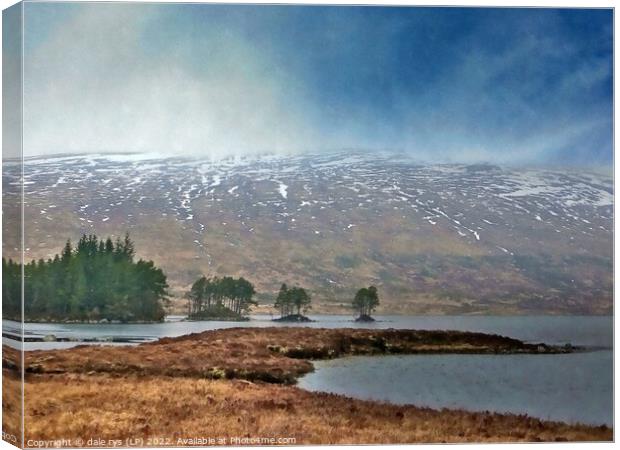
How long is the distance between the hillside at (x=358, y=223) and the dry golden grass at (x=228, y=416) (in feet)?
4.33

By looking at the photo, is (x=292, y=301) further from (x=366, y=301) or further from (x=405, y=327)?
(x=405, y=327)

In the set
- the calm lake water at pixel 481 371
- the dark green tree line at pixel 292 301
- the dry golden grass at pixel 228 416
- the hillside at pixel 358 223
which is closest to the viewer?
the dry golden grass at pixel 228 416

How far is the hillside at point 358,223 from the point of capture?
55.5ft

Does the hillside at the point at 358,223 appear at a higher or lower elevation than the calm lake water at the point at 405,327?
higher

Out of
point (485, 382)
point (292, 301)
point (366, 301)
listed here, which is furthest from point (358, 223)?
point (485, 382)

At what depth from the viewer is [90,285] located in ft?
55.2

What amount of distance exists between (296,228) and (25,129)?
149 inches

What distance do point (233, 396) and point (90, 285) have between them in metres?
2.37

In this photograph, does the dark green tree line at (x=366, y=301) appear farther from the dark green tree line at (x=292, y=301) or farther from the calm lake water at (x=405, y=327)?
the dark green tree line at (x=292, y=301)

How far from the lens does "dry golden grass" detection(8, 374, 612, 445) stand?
16.4 m

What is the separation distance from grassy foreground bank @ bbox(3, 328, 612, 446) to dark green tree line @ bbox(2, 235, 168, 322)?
502 mm

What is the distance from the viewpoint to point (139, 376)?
1664cm

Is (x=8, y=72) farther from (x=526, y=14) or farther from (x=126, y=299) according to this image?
(x=526, y=14)

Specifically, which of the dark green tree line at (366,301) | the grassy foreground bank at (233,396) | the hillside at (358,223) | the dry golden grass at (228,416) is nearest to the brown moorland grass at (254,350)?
the grassy foreground bank at (233,396)
